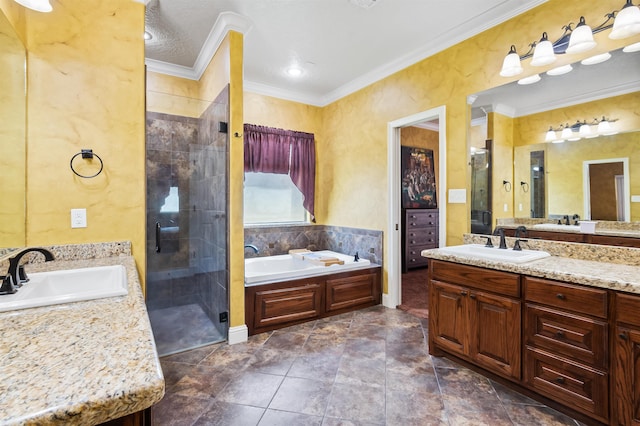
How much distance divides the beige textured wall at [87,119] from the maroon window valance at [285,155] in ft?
6.11

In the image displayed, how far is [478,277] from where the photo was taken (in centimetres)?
209

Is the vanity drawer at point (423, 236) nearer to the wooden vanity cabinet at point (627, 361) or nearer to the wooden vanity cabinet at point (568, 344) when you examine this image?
the wooden vanity cabinet at point (568, 344)

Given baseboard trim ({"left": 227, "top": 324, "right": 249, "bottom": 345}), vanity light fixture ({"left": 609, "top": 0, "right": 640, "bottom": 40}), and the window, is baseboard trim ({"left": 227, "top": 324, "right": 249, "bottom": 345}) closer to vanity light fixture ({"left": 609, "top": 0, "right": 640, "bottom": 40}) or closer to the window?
the window

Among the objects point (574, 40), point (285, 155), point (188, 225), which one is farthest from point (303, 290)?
point (574, 40)

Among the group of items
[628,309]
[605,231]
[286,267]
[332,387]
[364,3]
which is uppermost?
[364,3]

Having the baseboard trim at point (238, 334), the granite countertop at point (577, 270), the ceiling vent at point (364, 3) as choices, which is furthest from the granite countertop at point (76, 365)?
the ceiling vent at point (364, 3)

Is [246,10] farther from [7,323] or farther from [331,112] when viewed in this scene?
[7,323]

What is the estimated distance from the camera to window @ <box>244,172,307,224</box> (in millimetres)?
4184

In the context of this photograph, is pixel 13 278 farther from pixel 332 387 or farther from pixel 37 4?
pixel 332 387

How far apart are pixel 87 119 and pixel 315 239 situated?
10.1ft

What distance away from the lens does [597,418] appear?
1.58 metres

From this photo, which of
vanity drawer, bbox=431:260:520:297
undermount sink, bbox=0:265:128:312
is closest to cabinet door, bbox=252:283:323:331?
vanity drawer, bbox=431:260:520:297

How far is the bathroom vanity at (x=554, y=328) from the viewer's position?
149 cm

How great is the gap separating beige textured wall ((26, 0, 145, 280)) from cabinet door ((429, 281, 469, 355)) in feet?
7.17
